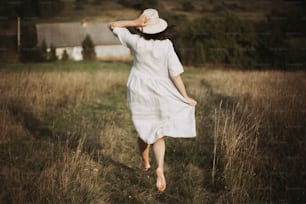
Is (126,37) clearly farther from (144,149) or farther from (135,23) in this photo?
(144,149)

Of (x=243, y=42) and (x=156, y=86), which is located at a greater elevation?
(x=156, y=86)

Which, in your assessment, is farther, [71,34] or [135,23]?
[71,34]

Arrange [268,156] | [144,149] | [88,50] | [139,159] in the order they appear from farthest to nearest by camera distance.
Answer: [88,50] → [139,159] → [268,156] → [144,149]

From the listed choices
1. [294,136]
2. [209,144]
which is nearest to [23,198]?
[209,144]

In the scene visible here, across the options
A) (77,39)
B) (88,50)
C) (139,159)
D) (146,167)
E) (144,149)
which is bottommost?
(88,50)

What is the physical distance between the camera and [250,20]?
2527 cm

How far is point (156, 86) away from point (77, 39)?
34.8 m

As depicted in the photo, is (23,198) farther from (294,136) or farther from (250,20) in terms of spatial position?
(250,20)

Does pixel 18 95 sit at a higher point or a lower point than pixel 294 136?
lower

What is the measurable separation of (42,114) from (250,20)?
2169 cm

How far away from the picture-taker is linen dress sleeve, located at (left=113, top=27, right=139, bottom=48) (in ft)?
10.7

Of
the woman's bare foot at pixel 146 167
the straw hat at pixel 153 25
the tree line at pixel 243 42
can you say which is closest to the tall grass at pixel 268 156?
the woman's bare foot at pixel 146 167

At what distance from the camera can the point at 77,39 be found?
121 ft

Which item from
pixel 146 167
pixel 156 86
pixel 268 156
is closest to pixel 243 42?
pixel 268 156
